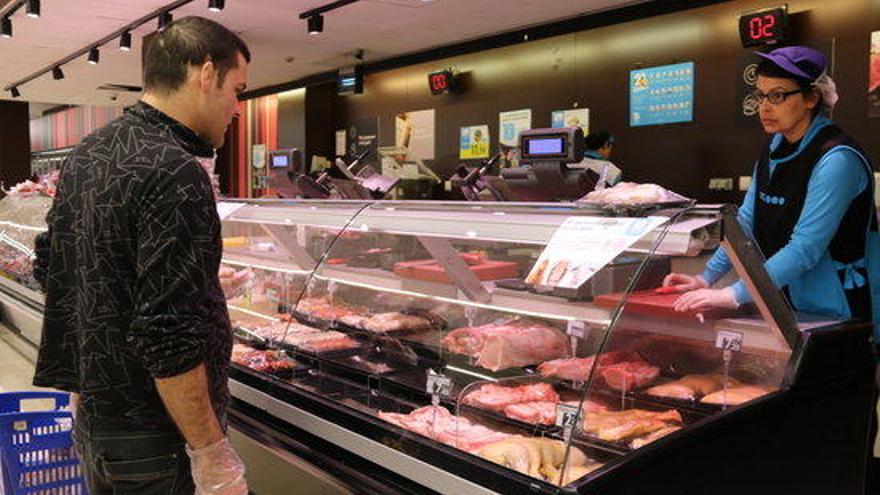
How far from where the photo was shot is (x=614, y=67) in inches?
291

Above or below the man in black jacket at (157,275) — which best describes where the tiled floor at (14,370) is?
below

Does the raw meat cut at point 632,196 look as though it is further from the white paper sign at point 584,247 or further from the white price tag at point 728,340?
the white price tag at point 728,340

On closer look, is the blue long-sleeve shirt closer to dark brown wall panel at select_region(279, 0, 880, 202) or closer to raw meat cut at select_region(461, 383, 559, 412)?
raw meat cut at select_region(461, 383, 559, 412)

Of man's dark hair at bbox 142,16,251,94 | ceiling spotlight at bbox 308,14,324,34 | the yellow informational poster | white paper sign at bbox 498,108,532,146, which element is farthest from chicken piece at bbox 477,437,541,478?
the yellow informational poster

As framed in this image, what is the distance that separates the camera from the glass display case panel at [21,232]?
5.98m

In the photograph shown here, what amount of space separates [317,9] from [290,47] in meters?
2.10

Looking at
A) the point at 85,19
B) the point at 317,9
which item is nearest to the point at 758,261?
the point at 317,9

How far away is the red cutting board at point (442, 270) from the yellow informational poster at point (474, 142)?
19.1 ft

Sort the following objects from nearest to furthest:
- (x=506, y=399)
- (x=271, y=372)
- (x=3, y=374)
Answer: (x=506, y=399), (x=271, y=372), (x=3, y=374)

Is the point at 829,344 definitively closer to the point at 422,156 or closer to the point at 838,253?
the point at 838,253

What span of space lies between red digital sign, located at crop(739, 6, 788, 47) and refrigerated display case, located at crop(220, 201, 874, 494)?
14.3 ft

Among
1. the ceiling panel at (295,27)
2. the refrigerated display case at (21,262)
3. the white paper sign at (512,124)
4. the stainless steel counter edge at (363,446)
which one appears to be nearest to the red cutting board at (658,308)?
the stainless steel counter edge at (363,446)

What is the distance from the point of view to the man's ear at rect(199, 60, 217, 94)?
5.56 feet

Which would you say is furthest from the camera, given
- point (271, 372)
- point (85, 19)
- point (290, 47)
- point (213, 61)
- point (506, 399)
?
point (290, 47)
